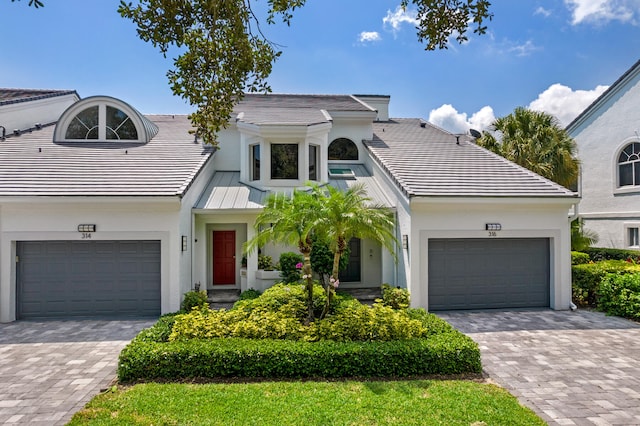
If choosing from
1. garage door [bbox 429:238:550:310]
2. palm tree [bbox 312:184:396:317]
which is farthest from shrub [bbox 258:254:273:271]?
garage door [bbox 429:238:550:310]

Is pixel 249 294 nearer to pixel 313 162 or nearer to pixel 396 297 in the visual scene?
pixel 396 297

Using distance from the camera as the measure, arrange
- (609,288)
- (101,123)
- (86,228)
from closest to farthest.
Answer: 1. (86,228)
2. (609,288)
3. (101,123)

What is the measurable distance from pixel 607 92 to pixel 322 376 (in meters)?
22.7

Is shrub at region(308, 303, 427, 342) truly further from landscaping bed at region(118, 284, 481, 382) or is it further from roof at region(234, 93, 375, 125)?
roof at region(234, 93, 375, 125)

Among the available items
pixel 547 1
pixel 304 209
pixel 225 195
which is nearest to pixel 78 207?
pixel 225 195

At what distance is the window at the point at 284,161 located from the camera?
597 inches

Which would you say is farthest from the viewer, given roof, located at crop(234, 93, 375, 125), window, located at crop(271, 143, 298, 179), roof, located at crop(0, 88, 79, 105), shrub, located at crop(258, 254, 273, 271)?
roof, located at crop(0, 88, 79, 105)

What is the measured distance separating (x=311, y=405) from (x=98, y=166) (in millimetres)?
11739

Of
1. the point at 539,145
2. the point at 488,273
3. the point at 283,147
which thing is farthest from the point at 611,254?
the point at 283,147

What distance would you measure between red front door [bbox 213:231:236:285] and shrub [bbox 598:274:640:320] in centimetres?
1315

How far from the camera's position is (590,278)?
40.7ft

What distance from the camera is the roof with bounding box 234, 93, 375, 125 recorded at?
15785 millimetres

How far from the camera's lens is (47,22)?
598 cm

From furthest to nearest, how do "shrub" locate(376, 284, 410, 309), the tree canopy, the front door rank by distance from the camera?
the front door < "shrub" locate(376, 284, 410, 309) < the tree canopy
